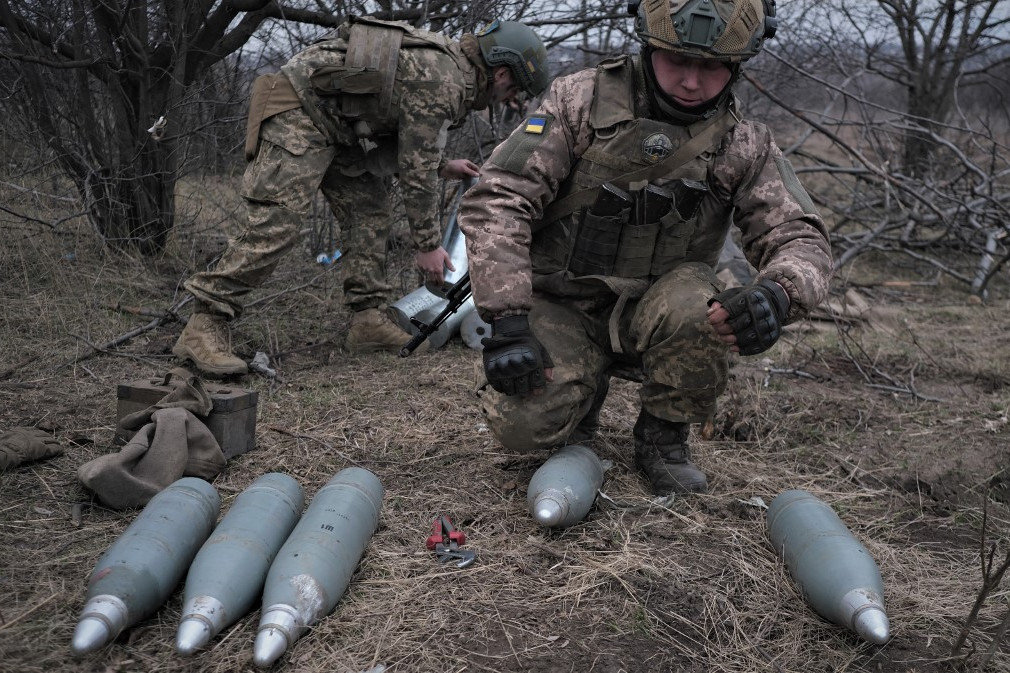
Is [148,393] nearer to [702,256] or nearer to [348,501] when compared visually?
[348,501]

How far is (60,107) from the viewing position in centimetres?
591

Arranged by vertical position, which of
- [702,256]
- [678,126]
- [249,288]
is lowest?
[249,288]

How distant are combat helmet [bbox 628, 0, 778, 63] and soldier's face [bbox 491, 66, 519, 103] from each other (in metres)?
1.93

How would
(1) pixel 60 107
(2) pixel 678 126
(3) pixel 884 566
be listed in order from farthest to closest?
1. (1) pixel 60 107
2. (2) pixel 678 126
3. (3) pixel 884 566

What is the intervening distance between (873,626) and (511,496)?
135 cm

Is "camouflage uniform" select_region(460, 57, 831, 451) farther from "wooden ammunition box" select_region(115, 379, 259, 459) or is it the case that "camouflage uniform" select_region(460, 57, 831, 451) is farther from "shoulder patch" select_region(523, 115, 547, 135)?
"wooden ammunition box" select_region(115, 379, 259, 459)

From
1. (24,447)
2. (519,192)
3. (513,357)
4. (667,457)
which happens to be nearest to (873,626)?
(667,457)

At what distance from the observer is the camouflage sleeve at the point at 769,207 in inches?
117

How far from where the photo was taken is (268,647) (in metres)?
2.08

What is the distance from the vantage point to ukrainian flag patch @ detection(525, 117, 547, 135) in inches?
121

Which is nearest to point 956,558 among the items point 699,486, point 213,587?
point 699,486

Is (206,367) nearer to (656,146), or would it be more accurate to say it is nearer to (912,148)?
(656,146)

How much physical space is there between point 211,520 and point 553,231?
64.1 inches

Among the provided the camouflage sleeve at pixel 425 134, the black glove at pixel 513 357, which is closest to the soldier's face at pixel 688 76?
the black glove at pixel 513 357
